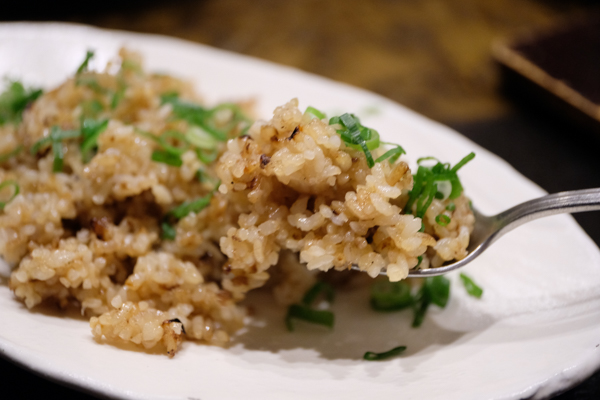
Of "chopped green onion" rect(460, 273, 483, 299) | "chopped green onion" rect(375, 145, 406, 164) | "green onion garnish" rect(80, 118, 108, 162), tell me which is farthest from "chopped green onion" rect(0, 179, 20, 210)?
"chopped green onion" rect(460, 273, 483, 299)

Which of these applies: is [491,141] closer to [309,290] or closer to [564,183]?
[564,183]

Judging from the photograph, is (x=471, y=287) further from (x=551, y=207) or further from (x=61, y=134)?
(x=61, y=134)

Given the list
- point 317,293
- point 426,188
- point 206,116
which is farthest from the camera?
point 206,116

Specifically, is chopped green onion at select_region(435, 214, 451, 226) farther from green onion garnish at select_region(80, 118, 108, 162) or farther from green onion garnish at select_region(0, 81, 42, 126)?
green onion garnish at select_region(0, 81, 42, 126)

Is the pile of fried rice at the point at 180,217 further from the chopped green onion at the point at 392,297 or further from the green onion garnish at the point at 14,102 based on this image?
the chopped green onion at the point at 392,297

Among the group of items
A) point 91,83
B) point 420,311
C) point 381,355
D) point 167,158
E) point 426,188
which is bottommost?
point 381,355

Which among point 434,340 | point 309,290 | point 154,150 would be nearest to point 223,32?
point 154,150

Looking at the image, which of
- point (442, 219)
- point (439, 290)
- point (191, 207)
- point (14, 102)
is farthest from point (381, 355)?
point (14, 102)

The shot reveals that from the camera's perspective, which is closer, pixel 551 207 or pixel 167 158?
pixel 551 207
